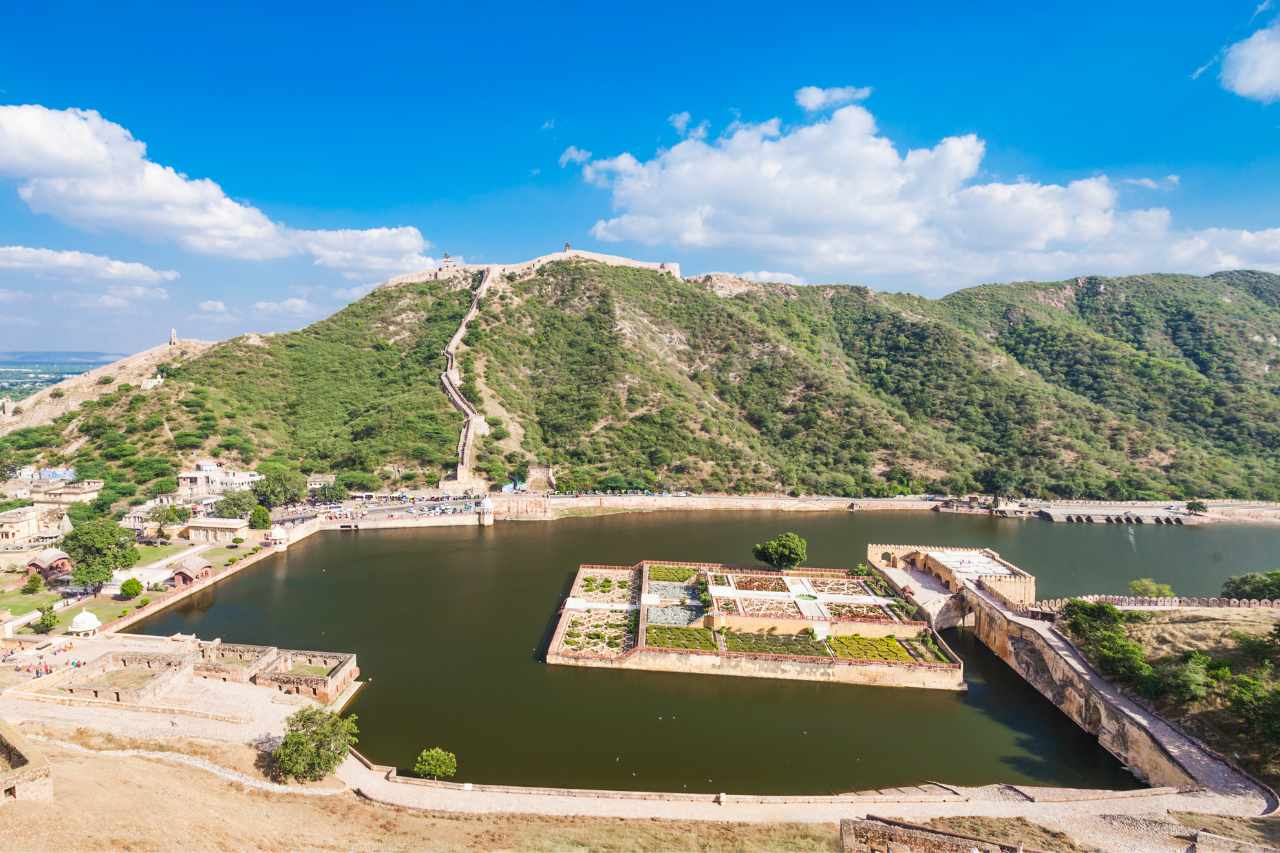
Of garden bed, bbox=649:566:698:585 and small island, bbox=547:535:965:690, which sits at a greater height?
garden bed, bbox=649:566:698:585

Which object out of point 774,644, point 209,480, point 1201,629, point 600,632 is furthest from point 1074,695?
point 209,480

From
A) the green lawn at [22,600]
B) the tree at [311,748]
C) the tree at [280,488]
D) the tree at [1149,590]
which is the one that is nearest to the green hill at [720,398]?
the tree at [280,488]

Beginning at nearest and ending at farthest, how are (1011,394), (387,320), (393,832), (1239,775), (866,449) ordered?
(393,832) < (1239,775) < (866,449) < (1011,394) < (387,320)

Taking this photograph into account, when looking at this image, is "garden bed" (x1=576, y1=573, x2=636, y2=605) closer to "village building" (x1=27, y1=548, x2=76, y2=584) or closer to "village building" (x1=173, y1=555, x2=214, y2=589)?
"village building" (x1=173, y1=555, x2=214, y2=589)

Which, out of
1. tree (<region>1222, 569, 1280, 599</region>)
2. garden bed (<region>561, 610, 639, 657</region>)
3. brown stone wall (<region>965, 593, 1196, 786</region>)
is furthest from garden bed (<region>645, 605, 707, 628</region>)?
tree (<region>1222, 569, 1280, 599</region>)

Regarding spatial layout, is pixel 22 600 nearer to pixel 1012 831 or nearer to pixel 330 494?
pixel 330 494

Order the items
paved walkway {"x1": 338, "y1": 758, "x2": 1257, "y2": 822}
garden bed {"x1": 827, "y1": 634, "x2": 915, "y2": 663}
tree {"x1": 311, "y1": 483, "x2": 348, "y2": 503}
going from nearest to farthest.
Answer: paved walkway {"x1": 338, "y1": 758, "x2": 1257, "y2": 822} → garden bed {"x1": 827, "y1": 634, "x2": 915, "y2": 663} → tree {"x1": 311, "y1": 483, "x2": 348, "y2": 503}

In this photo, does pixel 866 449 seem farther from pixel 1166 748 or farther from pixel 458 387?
pixel 1166 748

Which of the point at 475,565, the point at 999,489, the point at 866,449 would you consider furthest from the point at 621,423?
the point at 999,489
